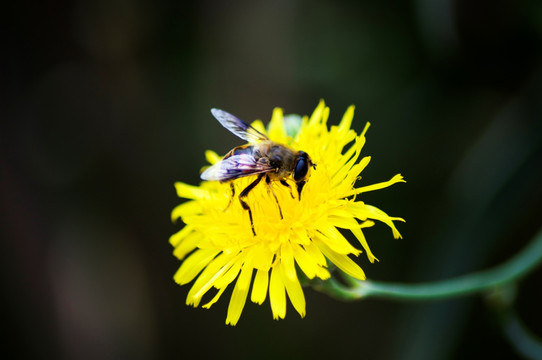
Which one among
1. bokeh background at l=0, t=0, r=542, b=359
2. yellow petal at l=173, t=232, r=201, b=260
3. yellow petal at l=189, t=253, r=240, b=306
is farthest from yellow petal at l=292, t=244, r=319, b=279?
bokeh background at l=0, t=0, r=542, b=359

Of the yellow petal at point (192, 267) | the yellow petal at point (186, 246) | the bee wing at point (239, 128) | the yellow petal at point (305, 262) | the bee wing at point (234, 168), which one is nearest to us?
the yellow petal at point (305, 262)

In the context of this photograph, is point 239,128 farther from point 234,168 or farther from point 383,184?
point 383,184

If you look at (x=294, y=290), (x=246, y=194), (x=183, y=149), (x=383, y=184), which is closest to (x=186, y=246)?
(x=246, y=194)

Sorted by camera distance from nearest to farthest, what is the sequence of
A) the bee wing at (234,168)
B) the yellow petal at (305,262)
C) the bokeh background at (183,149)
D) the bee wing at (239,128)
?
the yellow petal at (305,262) < the bee wing at (234,168) < the bee wing at (239,128) < the bokeh background at (183,149)

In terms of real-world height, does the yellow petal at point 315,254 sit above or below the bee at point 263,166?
below
